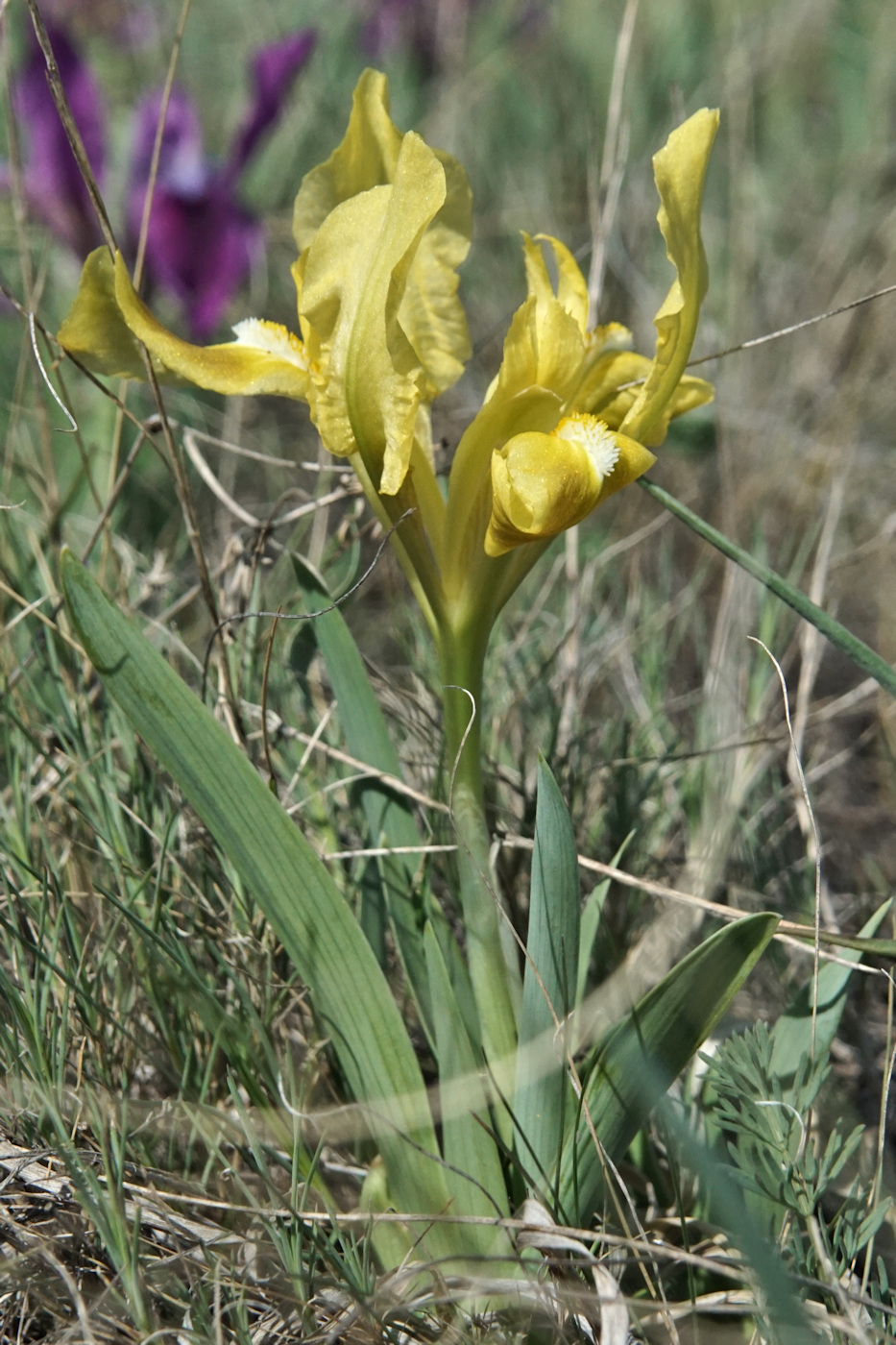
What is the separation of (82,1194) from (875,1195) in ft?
1.82

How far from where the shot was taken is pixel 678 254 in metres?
0.71

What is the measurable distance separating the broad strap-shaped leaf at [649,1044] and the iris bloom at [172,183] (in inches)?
59.5

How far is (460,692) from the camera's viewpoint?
0.81 meters

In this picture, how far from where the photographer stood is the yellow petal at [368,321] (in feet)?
2.20

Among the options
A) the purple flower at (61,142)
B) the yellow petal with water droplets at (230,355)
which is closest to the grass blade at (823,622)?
the yellow petal with water droplets at (230,355)

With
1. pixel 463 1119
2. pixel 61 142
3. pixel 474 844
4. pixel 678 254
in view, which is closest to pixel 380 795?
pixel 474 844

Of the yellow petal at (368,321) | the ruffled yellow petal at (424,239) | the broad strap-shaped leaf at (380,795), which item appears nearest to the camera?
the yellow petal at (368,321)

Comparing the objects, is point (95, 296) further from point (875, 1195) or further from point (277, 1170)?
point (875, 1195)

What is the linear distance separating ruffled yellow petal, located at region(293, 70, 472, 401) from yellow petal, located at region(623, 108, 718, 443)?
145mm

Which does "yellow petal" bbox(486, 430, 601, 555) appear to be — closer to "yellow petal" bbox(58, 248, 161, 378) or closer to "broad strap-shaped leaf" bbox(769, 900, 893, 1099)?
"yellow petal" bbox(58, 248, 161, 378)

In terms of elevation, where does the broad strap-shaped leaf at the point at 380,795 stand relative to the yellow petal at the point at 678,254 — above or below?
below

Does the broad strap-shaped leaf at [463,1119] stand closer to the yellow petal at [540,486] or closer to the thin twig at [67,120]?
the yellow petal at [540,486]

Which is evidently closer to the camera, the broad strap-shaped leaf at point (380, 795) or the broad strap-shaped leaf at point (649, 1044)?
the broad strap-shaped leaf at point (649, 1044)

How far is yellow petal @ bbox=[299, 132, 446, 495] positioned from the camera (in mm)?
671
